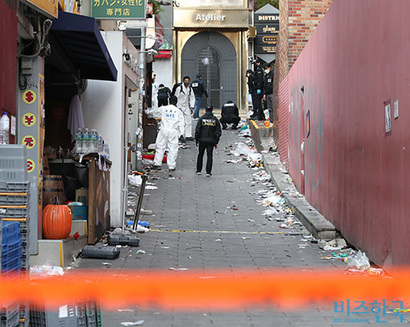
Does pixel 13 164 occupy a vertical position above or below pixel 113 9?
below

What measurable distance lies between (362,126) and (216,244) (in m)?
2.98

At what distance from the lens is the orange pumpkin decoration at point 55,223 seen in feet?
30.3

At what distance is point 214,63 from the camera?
34.9 m

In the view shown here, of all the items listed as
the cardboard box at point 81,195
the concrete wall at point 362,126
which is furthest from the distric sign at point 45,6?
the concrete wall at point 362,126

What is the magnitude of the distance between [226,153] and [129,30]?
483 cm

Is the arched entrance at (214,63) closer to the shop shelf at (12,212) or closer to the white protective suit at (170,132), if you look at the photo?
the white protective suit at (170,132)

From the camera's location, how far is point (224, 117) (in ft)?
90.2

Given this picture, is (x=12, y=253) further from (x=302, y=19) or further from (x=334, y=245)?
(x=302, y=19)

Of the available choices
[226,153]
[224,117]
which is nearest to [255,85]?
[224,117]

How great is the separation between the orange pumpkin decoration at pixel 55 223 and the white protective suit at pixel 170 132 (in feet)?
32.8

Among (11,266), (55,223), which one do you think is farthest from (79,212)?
(11,266)

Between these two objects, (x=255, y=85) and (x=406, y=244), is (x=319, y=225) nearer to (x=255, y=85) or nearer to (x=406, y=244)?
(x=406, y=244)

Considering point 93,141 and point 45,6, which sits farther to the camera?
point 93,141

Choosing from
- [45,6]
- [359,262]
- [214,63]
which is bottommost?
[359,262]
